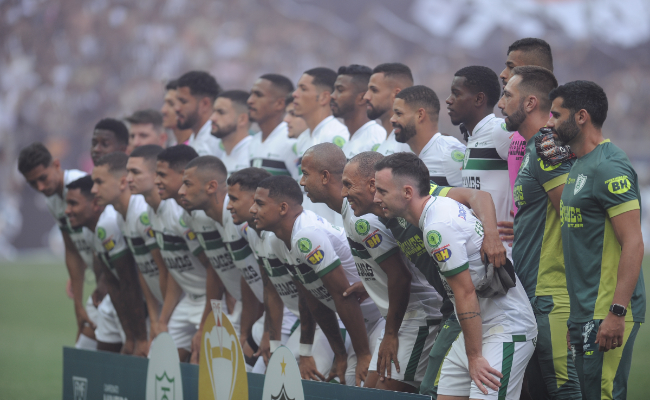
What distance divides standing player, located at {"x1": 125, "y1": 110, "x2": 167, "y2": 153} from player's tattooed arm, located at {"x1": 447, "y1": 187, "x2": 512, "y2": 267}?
5181 millimetres

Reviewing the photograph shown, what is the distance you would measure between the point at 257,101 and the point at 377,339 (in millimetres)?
3213

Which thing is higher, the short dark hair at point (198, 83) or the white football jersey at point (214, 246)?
the short dark hair at point (198, 83)

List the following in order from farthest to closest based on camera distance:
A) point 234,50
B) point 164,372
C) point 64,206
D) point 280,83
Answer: point 234,50, point 64,206, point 280,83, point 164,372

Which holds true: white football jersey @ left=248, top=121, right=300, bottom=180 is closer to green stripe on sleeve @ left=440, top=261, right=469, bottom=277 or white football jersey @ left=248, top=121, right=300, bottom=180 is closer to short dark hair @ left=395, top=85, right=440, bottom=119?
short dark hair @ left=395, top=85, right=440, bottom=119

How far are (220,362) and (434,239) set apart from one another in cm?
180

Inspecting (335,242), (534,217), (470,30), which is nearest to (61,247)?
(470,30)

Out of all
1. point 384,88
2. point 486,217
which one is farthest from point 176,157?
point 486,217

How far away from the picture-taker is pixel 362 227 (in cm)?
483

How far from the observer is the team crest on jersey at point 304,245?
5207 mm

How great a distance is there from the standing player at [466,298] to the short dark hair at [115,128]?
5.19 m

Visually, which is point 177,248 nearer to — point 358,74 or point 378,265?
point 358,74

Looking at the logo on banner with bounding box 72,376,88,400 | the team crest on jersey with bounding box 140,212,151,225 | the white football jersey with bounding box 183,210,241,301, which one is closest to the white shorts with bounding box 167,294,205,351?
the white football jersey with bounding box 183,210,241,301

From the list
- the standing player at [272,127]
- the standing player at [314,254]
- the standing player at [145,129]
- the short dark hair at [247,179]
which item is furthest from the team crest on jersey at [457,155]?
the standing player at [145,129]

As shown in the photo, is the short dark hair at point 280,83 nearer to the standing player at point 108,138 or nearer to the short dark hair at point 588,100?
the standing player at point 108,138
